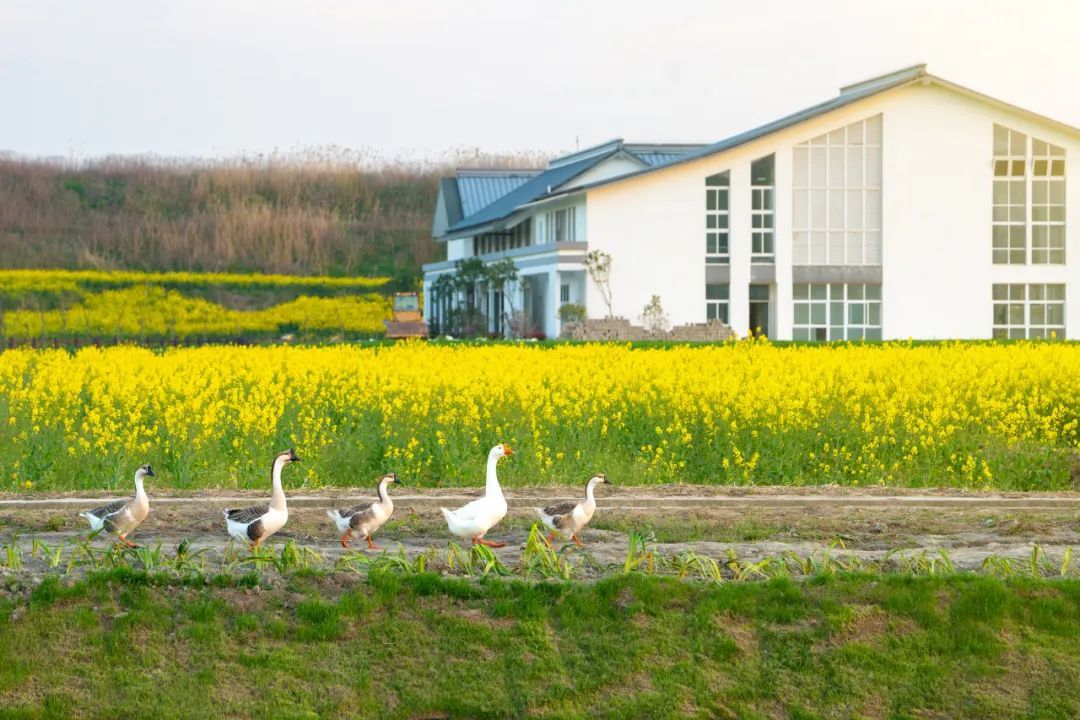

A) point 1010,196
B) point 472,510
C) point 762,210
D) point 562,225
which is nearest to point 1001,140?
point 1010,196

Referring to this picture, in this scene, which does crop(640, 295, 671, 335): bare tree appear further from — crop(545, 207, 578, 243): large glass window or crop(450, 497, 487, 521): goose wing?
crop(450, 497, 487, 521): goose wing

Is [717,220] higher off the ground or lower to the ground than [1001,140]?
lower

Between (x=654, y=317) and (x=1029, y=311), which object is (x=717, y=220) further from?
(x=1029, y=311)

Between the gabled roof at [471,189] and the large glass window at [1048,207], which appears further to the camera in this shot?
→ the gabled roof at [471,189]

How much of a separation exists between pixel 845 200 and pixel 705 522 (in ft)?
139

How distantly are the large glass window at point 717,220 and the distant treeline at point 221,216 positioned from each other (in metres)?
29.2

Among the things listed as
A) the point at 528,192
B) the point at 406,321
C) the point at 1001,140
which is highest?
the point at 1001,140

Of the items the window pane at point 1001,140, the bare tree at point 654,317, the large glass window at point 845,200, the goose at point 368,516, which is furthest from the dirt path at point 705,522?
the window pane at point 1001,140

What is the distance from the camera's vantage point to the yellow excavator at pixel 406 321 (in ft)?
185

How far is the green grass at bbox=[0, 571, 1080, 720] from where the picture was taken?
30.6 ft

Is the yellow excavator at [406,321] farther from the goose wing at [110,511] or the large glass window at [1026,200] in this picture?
the goose wing at [110,511]

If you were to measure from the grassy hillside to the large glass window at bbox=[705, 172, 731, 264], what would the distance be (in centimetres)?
3219

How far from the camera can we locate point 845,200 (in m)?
55.3

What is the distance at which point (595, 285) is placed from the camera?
178 feet
